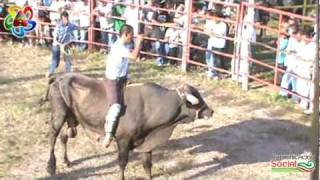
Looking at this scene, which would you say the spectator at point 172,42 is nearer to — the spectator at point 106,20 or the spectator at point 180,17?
the spectator at point 180,17

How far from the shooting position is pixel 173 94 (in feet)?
25.4

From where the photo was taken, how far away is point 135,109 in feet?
25.3

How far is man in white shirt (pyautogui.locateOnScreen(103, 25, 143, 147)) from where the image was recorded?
7.59m

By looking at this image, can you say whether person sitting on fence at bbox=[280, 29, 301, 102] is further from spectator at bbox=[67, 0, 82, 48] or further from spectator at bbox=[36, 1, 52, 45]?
spectator at bbox=[36, 1, 52, 45]

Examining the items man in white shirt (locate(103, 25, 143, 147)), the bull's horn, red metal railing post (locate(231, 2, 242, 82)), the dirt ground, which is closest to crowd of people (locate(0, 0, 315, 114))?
red metal railing post (locate(231, 2, 242, 82))

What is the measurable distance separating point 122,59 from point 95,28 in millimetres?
6743

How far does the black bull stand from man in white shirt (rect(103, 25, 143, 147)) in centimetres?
10

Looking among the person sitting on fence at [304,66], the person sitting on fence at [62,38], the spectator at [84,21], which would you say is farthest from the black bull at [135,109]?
the spectator at [84,21]

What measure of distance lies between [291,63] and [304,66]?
0.36 metres

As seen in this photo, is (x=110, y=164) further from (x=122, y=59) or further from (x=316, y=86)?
(x=316, y=86)

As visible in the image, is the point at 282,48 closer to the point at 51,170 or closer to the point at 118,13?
the point at 118,13

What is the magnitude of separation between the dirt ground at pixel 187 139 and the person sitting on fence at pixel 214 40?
35cm

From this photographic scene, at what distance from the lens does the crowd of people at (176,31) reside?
37.0 ft
